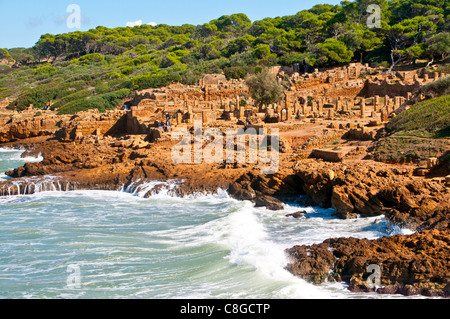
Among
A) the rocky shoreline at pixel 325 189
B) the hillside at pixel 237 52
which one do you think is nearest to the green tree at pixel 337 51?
the hillside at pixel 237 52

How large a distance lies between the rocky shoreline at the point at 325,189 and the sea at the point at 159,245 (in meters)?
0.39

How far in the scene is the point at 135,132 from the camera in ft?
99.8

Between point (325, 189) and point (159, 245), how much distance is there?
567 centimetres

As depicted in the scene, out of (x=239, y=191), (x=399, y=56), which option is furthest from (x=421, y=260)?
(x=399, y=56)

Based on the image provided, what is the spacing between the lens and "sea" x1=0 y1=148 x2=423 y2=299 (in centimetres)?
1101

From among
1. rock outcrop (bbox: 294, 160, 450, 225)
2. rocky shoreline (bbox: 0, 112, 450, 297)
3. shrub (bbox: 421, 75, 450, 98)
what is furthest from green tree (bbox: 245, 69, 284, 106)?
rock outcrop (bbox: 294, 160, 450, 225)

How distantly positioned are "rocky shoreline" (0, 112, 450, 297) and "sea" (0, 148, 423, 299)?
Answer: 1.29 ft

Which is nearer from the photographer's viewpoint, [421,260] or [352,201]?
[421,260]

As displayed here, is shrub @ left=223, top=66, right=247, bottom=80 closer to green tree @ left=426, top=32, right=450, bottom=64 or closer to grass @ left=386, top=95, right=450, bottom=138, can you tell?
green tree @ left=426, top=32, right=450, bottom=64

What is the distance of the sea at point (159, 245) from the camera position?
11.0m

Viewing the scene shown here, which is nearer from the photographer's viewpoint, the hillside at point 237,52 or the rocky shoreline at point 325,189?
the rocky shoreline at point 325,189

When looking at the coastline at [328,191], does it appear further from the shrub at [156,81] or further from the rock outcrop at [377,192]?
the shrub at [156,81]
